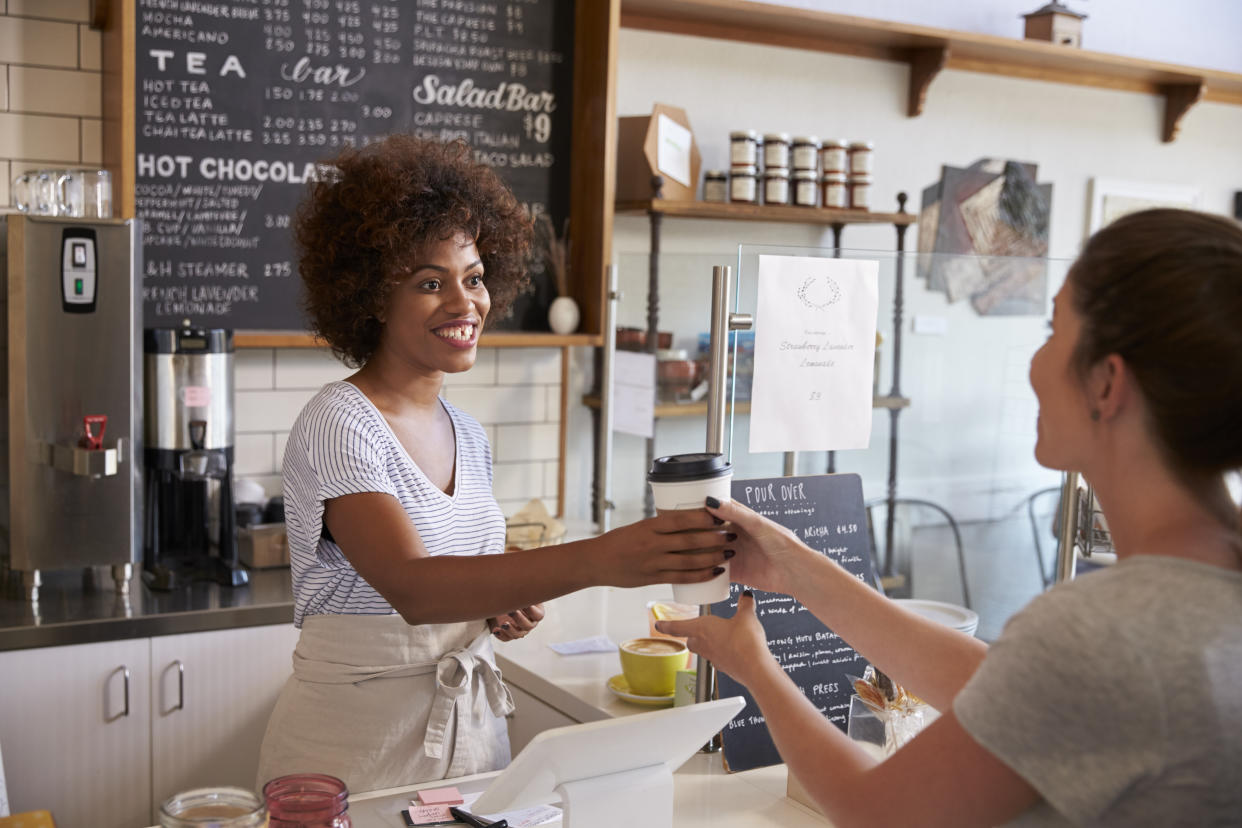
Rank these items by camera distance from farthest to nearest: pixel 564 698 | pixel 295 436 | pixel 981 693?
pixel 564 698 < pixel 295 436 < pixel 981 693

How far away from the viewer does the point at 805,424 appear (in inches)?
69.2

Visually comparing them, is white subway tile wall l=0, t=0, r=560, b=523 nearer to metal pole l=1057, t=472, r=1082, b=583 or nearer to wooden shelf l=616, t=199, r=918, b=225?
wooden shelf l=616, t=199, r=918, b=225

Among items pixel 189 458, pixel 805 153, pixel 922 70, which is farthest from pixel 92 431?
pixel 922 70

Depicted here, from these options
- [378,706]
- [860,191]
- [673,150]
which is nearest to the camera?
[378,706]

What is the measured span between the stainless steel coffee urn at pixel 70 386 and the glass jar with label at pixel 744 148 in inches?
69.9

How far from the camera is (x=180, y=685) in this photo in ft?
A: 8.22

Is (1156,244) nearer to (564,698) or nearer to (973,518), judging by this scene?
(564,698)

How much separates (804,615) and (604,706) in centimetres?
37

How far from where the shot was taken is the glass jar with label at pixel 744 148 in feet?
11.6

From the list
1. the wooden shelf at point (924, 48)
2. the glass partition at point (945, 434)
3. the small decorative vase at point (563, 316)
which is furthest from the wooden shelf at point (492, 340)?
the wooden shelf at point (924, 48)

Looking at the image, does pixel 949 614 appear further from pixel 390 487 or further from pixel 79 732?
pixel 79 732

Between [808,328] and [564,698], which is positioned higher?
[808,328]

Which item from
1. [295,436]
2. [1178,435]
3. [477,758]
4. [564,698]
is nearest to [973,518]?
[564,698]

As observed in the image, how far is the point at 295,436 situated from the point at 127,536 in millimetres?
1157
